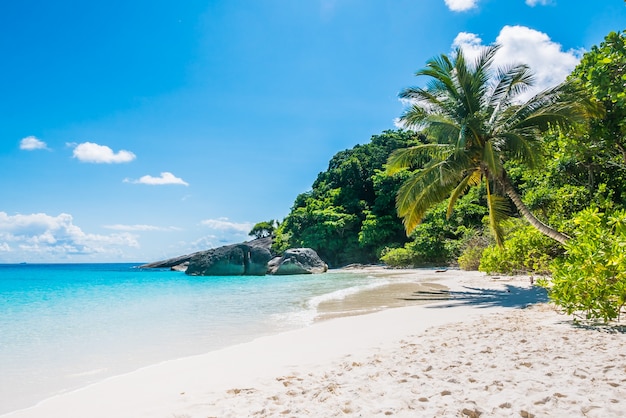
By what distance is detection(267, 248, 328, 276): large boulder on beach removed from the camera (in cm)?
3238

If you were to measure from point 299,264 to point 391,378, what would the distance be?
28928mm

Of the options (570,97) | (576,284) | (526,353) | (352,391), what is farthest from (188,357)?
(570,97)

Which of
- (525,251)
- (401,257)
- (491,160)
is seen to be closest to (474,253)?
(401,257)

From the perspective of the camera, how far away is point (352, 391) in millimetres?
3430

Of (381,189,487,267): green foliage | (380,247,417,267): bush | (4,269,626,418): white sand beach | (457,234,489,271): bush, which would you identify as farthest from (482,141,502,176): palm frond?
(380,247,417,267): bush

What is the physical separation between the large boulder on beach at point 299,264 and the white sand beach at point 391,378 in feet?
85.2

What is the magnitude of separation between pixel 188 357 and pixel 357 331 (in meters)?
2.76

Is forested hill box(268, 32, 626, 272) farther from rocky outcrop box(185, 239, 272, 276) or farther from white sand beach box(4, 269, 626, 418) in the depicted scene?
rocky outcrop box(185, 239, 272, 276)

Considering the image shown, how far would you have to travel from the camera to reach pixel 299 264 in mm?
32438

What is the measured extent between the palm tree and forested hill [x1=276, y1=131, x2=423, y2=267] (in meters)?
24.7

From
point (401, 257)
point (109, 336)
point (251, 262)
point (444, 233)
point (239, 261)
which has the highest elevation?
point (444, 233)

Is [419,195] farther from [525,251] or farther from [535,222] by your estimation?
[525,251]

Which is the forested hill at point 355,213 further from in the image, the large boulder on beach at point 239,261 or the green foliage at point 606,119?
the green foliage at point 606,119

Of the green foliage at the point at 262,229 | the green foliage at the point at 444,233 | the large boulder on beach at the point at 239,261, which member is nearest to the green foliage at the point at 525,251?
the green foliage at the point at 444,233
